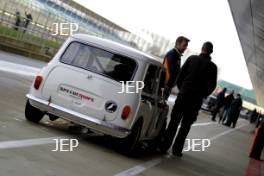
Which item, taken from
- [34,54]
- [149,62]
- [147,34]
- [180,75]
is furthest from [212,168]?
[147,34]

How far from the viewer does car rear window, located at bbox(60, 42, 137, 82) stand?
10.0 meters

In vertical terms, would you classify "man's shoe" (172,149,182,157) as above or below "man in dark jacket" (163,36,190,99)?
below

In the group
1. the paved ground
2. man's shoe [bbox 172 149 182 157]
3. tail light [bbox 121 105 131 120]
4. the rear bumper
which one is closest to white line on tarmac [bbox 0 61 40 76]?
the paved ground

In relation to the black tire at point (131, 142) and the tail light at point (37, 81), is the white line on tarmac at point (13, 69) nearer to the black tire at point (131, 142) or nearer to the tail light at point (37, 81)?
the tail light at point (37, 81)

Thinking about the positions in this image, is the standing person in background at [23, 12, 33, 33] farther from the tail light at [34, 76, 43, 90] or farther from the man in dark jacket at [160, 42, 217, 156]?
the tail light at [34, 76, 43, 90]

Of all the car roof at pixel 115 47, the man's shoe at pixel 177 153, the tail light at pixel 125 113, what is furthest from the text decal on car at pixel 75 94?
the man's shoe at pixel 177 153

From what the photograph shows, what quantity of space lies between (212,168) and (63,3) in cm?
2724

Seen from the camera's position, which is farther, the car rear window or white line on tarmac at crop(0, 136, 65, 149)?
the car rear window

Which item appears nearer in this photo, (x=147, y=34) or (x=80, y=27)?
(x=80, y=27)

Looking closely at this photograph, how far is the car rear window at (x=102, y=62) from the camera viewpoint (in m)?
10.0

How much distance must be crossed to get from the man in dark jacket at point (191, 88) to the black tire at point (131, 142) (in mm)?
2196

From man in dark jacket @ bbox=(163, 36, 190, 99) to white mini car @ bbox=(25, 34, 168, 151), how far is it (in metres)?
1.46

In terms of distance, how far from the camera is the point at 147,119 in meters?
10.5

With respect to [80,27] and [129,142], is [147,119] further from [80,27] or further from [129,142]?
[80,27]
